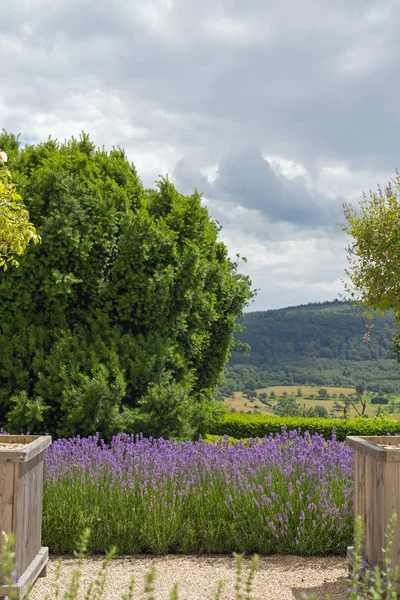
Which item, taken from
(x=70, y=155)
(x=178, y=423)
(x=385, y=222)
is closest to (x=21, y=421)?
(x=178, y=423)

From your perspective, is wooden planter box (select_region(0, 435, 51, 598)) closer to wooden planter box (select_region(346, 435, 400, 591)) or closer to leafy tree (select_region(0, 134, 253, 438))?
wooden planter box (select_region(346, 435, 400, 591))

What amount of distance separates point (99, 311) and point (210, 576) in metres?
5.59

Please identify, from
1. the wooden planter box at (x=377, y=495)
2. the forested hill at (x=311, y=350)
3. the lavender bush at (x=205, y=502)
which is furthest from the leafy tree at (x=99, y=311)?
the forested hill at (x=311, y=350)

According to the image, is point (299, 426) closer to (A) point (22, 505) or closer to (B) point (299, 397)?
(A) point (22, 505)

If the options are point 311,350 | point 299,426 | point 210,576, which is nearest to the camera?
point 210,576

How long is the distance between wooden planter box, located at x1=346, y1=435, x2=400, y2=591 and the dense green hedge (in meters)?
8.33

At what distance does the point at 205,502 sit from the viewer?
18.5 ft

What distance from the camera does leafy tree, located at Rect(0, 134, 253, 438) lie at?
8930 mm

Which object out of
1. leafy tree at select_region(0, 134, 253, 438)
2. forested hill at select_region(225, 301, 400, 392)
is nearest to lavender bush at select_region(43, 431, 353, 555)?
leafy tree at select_region(0, 134, 253, 438)

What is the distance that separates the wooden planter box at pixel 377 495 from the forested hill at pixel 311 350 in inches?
1984

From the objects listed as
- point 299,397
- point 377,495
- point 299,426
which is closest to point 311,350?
point 299,397

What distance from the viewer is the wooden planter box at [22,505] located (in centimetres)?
405

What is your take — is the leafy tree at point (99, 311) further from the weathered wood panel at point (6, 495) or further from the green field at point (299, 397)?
the green field at point (299, 397)

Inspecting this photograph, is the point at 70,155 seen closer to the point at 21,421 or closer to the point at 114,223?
the point at 114,223
